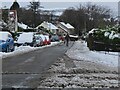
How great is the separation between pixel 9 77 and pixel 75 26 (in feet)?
420

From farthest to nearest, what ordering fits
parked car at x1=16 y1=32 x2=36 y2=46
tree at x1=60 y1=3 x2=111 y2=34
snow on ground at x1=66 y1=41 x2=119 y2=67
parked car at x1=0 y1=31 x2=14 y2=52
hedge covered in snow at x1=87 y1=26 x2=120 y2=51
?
1. tree at x1=60 y1=3 x2=111 y2=34
2. parked car at x1=16 y1=32 x2=36 y2=46
3. parked car at x1=0 y1=31 x2=14 y2=52
4. hedge covered in snow at x1=87 y1=26 x2=120 y2=51
5. snow on ground at x1=66 y1=41 x2=119 y2=67

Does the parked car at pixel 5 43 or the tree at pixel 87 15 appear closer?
the parked car at pixel 5 43

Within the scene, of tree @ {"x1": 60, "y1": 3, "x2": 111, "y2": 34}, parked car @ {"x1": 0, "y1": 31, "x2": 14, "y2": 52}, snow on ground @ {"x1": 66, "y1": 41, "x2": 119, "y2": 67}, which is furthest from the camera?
tree @ {"x1": 60, "y1": 3, "x2": 111, "y2": 34}

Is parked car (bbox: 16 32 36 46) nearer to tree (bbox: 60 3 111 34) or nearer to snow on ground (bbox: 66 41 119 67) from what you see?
snow on ground (bbox: 66 41 119 67)

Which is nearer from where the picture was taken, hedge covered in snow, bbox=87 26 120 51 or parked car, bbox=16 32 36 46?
hedge covered in snow, bbox=87 26 120 51

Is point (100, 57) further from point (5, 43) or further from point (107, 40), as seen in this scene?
point (5, 43)

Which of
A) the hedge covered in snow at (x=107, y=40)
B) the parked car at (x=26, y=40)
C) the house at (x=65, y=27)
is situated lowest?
the house at (x=65, y=27)

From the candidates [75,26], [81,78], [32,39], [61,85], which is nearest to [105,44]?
[32,39]

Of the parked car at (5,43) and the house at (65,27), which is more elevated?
the parked car at (5,43)

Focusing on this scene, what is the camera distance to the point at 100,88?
10141 millimetres

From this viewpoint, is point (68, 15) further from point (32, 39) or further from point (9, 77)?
point (9, 77)

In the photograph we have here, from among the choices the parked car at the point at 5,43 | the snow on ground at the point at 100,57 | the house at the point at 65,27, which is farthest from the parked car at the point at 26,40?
the house at the point at 65,27

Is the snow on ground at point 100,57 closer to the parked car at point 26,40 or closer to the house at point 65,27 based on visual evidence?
the parked car at point 26,40

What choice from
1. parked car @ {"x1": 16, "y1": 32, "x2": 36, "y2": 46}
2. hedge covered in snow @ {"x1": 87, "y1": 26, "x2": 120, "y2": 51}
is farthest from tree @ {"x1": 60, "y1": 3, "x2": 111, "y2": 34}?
hedge covered in snow @ {"x1": 87, "y1": 26, "x2": 120, "y2": 51}
